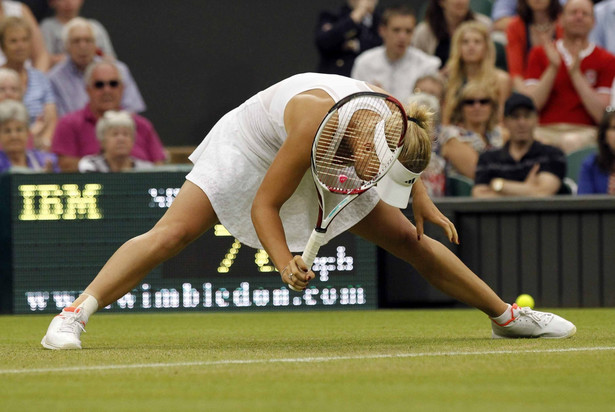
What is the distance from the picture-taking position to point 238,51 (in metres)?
13.6

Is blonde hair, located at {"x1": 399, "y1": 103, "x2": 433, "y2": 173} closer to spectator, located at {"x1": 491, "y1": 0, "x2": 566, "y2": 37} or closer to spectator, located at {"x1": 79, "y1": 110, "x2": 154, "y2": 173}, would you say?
spectator, located at {"x1": 79, "y1": 110, "x2": 154, "y2": 173}

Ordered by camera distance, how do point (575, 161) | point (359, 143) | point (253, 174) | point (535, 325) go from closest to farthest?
point (359, 143) < point (253, 174) < point (535, 325) < point (575, 161)

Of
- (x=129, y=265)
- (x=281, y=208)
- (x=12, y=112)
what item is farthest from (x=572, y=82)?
(x=129, y=265)

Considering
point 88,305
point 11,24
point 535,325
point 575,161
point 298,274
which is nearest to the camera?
point 298,274

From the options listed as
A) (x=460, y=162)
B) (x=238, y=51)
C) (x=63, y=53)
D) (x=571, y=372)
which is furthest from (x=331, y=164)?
(x=238, y=51)

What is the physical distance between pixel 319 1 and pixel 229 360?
9357 millimetres

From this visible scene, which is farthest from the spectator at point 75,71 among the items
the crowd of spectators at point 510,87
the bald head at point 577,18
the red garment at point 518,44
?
the bald head at point 577,18

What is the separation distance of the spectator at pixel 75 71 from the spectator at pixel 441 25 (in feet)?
9.74

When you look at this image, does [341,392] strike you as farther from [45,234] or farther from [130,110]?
[130,110]

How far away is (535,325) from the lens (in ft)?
18.8

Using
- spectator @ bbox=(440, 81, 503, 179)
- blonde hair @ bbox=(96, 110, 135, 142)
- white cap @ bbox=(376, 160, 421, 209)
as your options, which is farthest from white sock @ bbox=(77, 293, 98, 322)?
spectator @ bbox=(440, 81, 503, 179)

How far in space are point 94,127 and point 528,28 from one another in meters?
4.25

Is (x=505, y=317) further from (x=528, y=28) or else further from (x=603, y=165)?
(x=528, y=28)

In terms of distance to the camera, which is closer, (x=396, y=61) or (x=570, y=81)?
(x=570, y=81)
